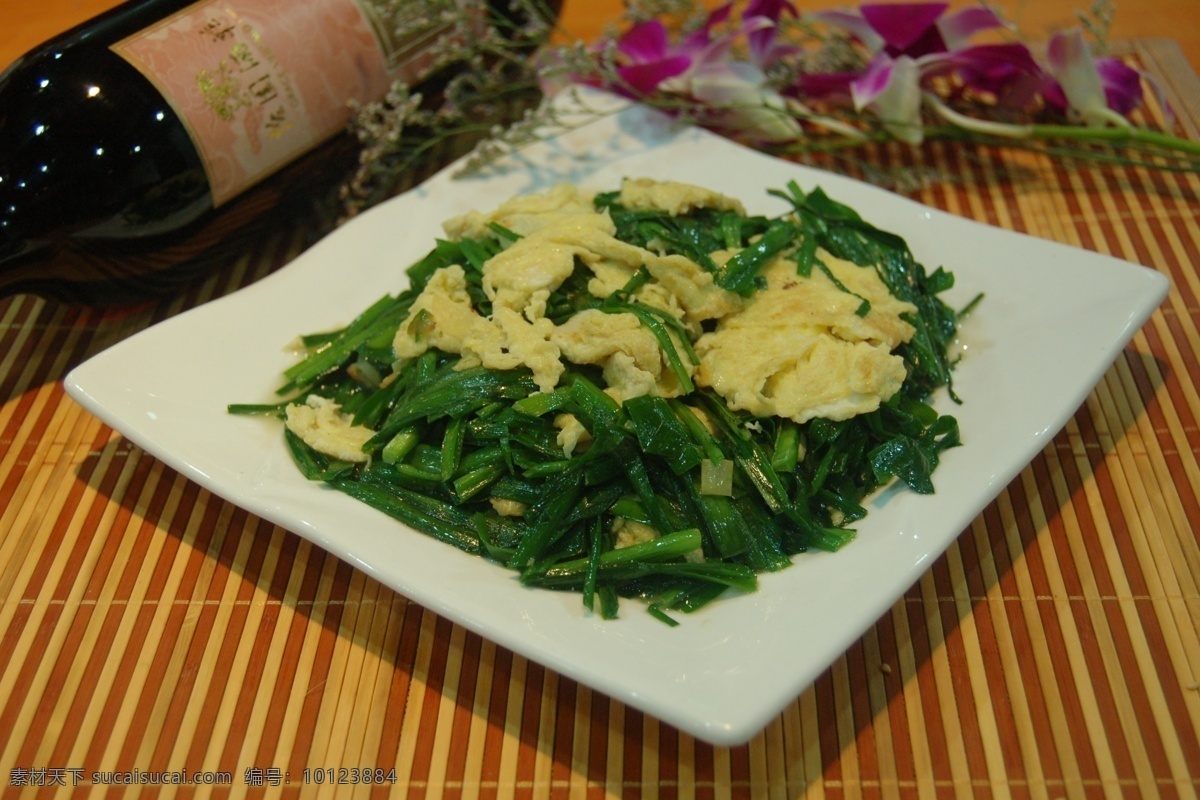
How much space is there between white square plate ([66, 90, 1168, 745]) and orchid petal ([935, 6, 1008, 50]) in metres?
0.92


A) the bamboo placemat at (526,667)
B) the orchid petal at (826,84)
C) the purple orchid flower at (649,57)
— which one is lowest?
the bamboo placemat at (526,667)

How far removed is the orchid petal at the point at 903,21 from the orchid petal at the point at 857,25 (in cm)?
2

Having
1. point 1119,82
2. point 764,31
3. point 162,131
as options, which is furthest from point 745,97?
point 162,131

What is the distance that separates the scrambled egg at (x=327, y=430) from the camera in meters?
2.17

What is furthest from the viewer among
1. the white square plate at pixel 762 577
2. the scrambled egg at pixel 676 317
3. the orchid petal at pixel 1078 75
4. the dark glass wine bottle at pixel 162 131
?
the orchid petal at pixel 1078 75

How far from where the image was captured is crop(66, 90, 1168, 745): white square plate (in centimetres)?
169

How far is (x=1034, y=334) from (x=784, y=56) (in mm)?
1580

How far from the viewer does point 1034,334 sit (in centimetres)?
234

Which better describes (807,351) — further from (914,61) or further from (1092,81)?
(1092,81)

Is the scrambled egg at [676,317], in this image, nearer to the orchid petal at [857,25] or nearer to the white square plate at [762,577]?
the white square plate at [762,577]

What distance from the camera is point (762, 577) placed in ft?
6.32

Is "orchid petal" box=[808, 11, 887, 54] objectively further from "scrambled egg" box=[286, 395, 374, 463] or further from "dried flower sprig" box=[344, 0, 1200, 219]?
"scrambled egg" box=[286, 395, 374, 463]

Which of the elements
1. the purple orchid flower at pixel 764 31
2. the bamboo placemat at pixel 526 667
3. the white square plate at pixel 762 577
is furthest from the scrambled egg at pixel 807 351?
the purple orchid flower at pixel 764 31

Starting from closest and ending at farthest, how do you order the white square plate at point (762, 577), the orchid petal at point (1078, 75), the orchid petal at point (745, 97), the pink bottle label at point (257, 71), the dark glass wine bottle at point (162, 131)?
1. the white square plate at point (762, 577)
2. the dark glass wine bottle at point (162, 131)
3. the pink bottle label at point (257, 71)
4. the orchid petal at point (1078, 75)
5. the orchid petal at point (745, 97)
